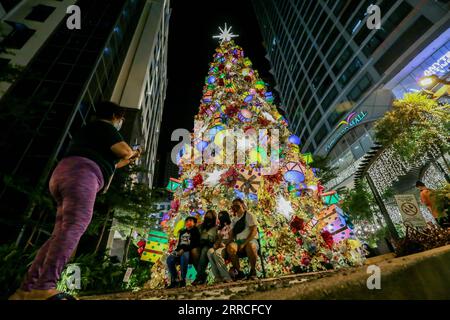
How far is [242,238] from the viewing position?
13.5 ft

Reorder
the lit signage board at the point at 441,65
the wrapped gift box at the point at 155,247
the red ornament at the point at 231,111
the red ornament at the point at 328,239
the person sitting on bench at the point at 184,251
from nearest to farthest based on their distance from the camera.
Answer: the person sitting on bench at the point at 184,251 < the red ornament at the point at 328,239 < the wrapped gift box at the point at 155,247 < the red ornament at the point at 231,111 < the lit signage board at the point at 441,65

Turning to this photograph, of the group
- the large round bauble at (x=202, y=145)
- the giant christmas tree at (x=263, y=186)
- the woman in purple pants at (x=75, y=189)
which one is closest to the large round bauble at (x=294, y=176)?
the giant christmas tree at (x=263, y=186)

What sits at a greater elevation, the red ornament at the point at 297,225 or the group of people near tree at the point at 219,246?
the red ornament at the point at 297,225

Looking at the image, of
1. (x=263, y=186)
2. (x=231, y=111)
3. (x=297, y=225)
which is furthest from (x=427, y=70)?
(x=297, y=225)

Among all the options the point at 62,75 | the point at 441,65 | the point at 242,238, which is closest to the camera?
the point at 242,238

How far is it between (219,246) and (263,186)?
232 centimetres

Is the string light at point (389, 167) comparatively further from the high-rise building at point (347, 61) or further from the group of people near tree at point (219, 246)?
the high-rise building at point (347, 61)

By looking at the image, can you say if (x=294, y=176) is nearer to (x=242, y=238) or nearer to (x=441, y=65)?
(x=242, y=238)

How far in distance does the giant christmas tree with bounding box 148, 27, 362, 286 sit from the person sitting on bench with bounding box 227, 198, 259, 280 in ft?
4.49

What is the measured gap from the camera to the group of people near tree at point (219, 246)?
3.94 meters

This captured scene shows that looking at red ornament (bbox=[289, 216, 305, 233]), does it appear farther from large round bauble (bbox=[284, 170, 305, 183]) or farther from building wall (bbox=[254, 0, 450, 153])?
building wall (bbox=[254, 0, 450, 153])

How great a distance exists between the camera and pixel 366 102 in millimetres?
22328

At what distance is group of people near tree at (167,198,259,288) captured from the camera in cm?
394
